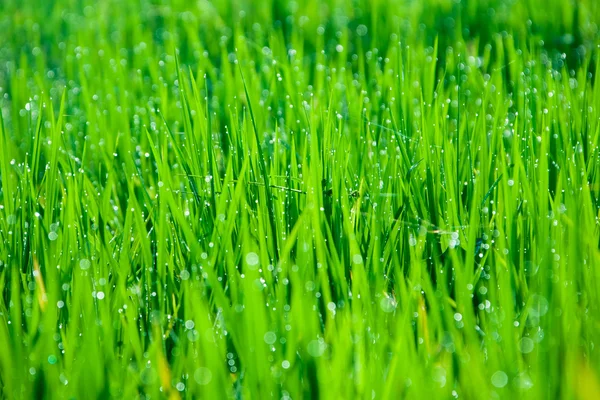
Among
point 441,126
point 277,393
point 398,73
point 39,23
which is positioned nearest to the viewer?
point 277,393

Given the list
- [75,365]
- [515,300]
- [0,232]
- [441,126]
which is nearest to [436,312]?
[515,300]

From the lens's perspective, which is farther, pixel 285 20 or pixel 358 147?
pixel 285 20

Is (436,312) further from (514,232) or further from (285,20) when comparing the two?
(285,20)

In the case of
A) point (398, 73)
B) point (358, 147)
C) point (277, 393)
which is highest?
point (398, 73)

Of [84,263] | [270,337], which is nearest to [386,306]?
[270,337]

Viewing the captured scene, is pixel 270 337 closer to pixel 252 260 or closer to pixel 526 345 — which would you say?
pixel 252 260

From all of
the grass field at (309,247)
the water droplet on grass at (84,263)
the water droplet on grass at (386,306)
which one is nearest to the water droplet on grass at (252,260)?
the grass field at (309,247)

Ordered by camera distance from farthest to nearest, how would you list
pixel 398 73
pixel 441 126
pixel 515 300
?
pixel 398 73
pixel 441 126
pixel 515 300

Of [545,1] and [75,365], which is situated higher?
[545,1]
